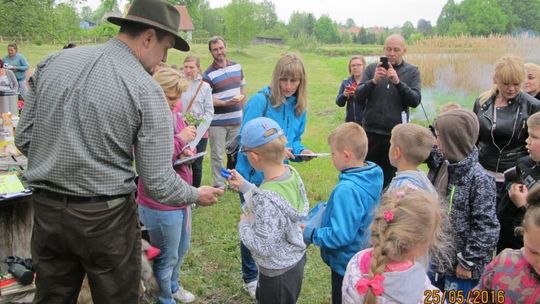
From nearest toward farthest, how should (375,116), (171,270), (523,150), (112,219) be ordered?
(112,219), (171,270), (523,150), (375,116)

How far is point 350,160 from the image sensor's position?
2.99m

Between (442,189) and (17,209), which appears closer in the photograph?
(442,189)

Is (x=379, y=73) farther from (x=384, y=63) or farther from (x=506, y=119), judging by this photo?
(x=506, y=119)

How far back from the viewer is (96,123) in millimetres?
2238

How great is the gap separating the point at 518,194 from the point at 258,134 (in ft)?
5.60

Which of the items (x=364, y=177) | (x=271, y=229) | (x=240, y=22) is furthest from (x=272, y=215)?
(x=240, y=22)

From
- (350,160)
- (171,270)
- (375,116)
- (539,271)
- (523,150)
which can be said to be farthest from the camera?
(375,116)

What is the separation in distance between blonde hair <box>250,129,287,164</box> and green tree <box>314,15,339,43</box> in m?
85.8

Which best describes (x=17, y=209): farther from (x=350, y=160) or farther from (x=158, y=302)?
(x=350, y=160)

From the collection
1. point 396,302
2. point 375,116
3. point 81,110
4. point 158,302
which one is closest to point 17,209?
point 158,302

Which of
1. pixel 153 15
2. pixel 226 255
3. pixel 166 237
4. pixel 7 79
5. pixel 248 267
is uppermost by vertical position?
pixel 153 15

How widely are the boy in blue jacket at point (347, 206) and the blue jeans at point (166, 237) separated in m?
0.95

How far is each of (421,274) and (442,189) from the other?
105 cm

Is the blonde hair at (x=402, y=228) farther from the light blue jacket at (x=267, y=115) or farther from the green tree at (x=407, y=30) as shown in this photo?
the green tree at (x=407, y=30)
